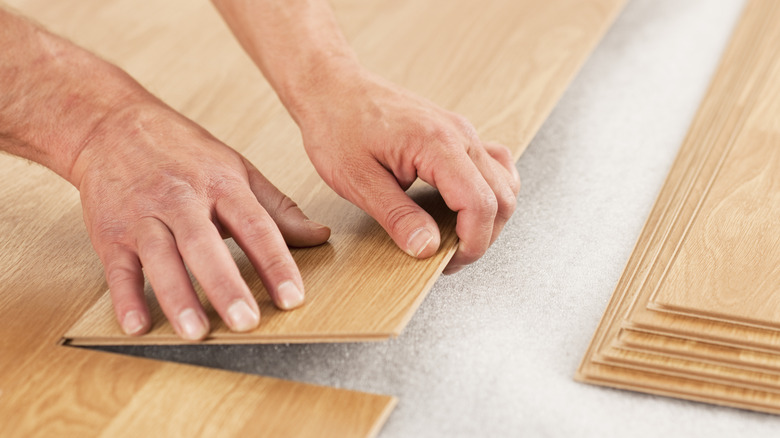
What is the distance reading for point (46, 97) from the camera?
1077 mm

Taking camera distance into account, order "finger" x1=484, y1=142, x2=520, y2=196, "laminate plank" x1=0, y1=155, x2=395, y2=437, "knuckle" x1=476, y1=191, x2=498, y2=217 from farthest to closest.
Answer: "finger" x1=484, y1=142, x2=520, y2=196 → "knuckle" x1=476, y1=191, x2=498, y2=217 → "laminate plank" x1=0, y1=155, x2=395, y2=437

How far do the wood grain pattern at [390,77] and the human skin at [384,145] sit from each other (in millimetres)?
49

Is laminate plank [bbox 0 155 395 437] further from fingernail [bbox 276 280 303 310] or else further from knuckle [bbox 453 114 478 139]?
knuckle [bbox 453 114 478 139]

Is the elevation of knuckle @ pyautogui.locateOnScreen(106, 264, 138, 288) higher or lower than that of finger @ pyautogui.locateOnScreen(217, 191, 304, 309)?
higher

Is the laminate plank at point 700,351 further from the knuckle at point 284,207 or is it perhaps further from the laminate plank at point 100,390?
the knuckle at point 284,207

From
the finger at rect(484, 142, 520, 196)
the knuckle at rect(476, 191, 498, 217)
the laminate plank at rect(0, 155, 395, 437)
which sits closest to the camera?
the laminate plank at rect(0, 155, 395, 437)

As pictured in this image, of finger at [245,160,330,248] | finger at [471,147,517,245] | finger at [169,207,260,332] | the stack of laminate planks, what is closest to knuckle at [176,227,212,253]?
finger at [169,207,260,332]

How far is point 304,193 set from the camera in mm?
1206

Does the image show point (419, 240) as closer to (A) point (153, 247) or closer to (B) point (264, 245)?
(B) point (264, 245)

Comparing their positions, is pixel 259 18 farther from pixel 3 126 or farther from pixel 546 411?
pixel 546 411

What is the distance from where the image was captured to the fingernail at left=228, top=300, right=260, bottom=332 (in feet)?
2.95

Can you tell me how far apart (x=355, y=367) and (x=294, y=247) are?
0.19m

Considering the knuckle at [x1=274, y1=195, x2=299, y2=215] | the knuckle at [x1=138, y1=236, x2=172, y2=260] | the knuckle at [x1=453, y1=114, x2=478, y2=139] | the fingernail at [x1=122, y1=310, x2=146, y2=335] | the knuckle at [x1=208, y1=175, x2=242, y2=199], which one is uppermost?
the knuckle at [x1=138, y1=236, x2=172, y2=260]

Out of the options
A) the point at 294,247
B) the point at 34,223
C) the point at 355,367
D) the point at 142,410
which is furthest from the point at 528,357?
the point at 34,223
